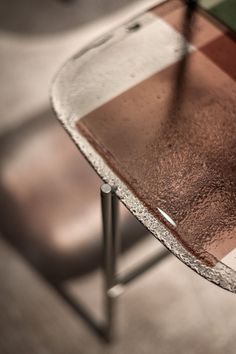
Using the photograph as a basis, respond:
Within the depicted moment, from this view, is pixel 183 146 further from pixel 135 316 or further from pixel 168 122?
pixel 135 316

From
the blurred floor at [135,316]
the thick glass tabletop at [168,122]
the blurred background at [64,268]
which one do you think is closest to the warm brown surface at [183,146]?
the thick glass tabletop at [168,122]

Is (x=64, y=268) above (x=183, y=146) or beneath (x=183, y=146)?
beneath

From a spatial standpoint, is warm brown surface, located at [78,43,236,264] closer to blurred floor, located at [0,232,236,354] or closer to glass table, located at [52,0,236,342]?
glass table, located at [52,0,236,342]

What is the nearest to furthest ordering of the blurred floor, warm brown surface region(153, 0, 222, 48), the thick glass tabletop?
1. the thick glass tabletop
2. warm brown surface region(153, 0, 222, 48)
3. the blurred floor

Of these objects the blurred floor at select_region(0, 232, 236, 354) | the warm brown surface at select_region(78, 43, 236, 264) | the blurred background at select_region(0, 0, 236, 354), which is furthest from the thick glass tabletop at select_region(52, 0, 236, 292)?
the blurred floor at select_region(0, 232, 236, 354)

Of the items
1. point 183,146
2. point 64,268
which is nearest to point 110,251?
point 183,146

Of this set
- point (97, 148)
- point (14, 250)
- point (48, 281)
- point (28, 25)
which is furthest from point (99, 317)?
point (28, 25)
